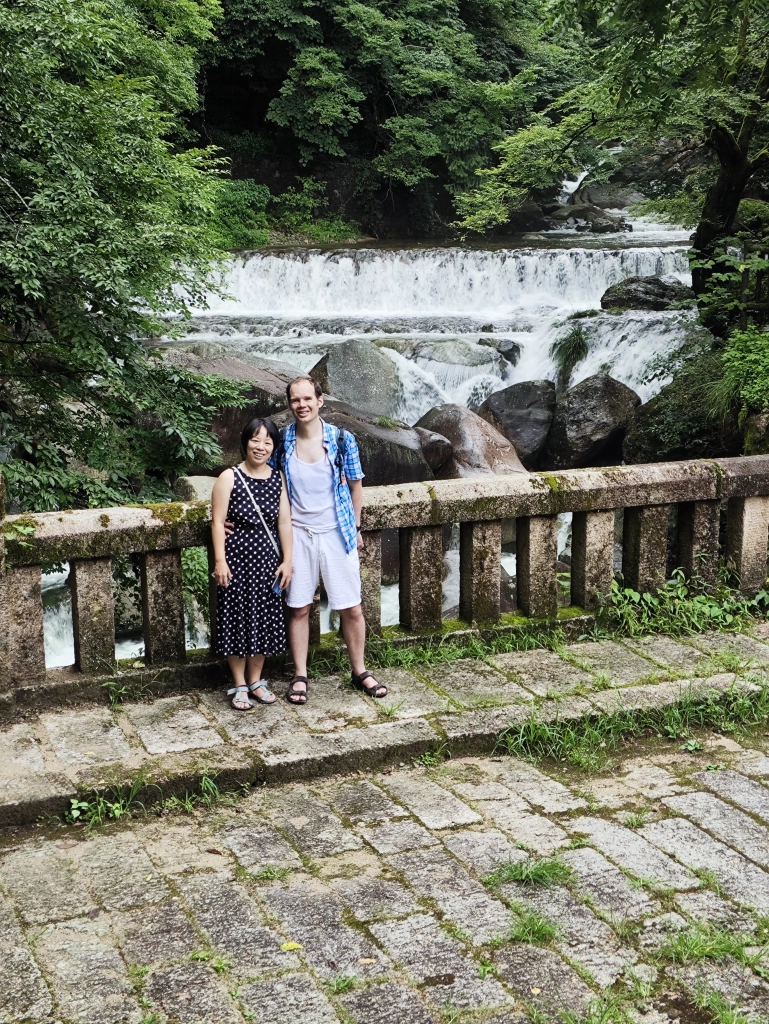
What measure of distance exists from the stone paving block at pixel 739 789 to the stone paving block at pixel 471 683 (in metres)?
0.93

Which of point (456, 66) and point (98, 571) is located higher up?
point (456, 66)

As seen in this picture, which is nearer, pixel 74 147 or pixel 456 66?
pixel 74 147

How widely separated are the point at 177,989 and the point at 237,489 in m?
2.37

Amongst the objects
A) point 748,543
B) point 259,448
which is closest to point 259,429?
point 259,448

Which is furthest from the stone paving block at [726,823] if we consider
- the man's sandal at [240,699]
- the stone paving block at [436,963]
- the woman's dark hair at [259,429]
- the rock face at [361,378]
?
the rock face at [361,378]

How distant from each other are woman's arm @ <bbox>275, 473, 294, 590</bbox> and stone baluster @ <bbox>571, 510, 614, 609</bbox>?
1.67m

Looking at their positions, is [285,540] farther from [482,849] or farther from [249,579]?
[482,849]

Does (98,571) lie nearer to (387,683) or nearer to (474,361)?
(387,683)

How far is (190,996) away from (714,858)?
1879 mm

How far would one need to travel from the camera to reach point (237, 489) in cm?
488

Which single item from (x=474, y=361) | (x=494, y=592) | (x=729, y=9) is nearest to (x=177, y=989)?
(x=494, y=592)

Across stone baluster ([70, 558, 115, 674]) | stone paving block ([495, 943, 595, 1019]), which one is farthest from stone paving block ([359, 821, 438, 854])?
stone baluster ([70, 558, 115, 674])

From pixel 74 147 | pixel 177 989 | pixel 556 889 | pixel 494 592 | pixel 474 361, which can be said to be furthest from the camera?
pixel 474 361

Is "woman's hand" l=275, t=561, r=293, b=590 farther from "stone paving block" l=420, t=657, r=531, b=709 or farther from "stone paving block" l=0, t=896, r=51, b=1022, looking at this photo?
"stone paving block" l=0, t=896, r=51, b=1022
